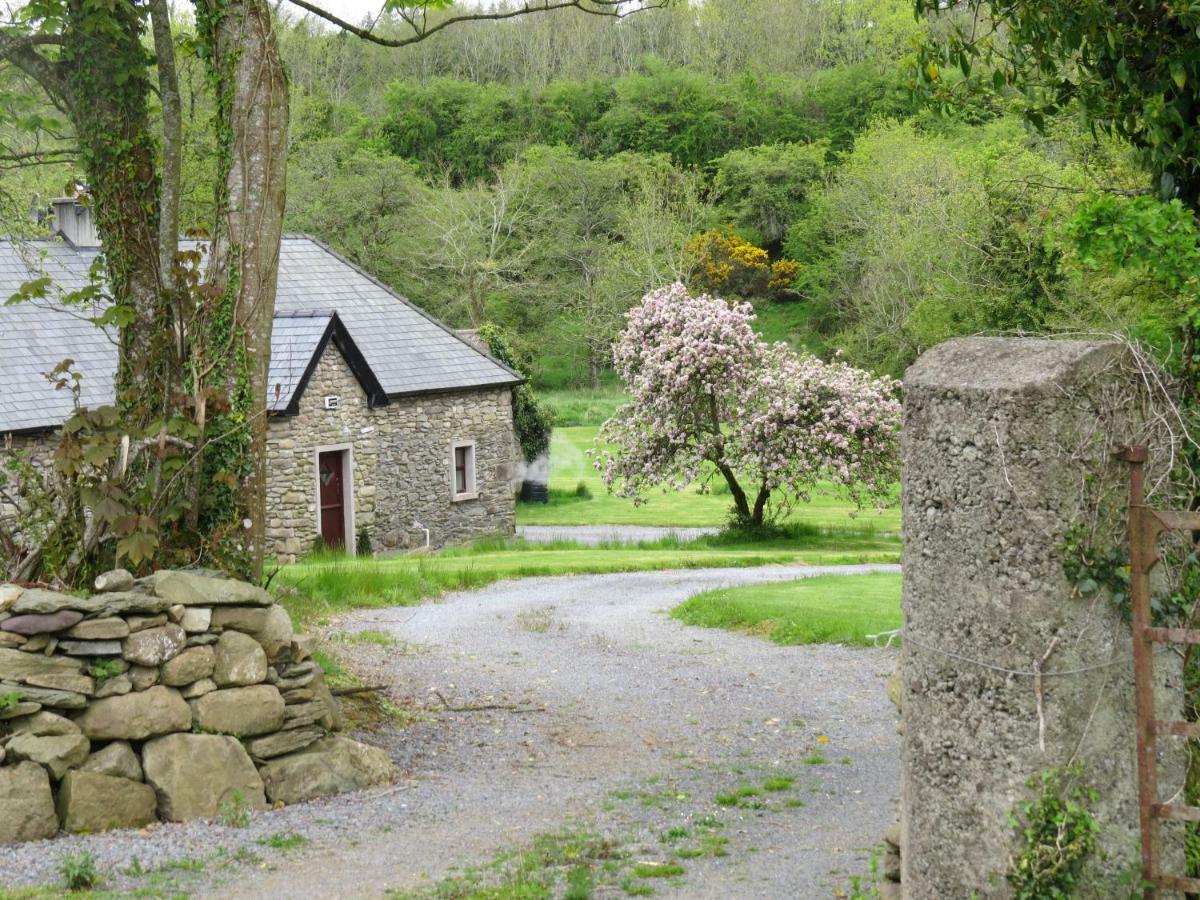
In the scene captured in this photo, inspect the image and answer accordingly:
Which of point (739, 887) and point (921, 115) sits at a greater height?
point (921, 115)

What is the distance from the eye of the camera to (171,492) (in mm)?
9023

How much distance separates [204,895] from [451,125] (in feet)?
251

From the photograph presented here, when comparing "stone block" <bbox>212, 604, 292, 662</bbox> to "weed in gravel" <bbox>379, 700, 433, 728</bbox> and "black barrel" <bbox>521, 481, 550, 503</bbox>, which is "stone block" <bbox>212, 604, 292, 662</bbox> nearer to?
"weed in gravel" <bbox>379, 700, 433, 728</bbox>

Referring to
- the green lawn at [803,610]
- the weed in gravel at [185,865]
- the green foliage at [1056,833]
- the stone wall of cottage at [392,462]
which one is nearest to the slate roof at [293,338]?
the stone wall of cottage at [392,462]

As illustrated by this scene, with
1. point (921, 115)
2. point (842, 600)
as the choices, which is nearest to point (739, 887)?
point (842, 600)

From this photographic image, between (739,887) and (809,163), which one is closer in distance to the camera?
(739,887)

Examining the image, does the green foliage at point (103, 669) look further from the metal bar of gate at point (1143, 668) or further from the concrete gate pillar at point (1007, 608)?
the metal bar of gate at point (1143, 668)

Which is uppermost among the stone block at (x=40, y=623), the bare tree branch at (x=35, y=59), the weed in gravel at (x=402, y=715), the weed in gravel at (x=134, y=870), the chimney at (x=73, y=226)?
the chimney at (x=73, y=226)

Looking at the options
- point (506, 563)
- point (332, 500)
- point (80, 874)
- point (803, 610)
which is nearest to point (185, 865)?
point (80, 874)

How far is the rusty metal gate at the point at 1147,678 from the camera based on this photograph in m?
4.48

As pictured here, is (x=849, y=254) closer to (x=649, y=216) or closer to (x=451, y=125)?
(x=649, y=216)

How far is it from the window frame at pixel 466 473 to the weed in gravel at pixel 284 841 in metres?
24.3

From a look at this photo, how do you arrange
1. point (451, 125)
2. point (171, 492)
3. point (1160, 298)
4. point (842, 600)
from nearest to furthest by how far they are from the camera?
point (1160, 298)
point (171, 492)
point (842, 600)
point (451, 125)

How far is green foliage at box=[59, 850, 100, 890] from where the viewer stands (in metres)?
6.32
